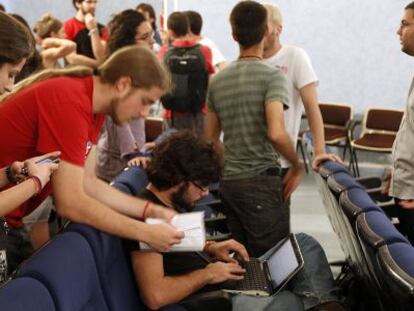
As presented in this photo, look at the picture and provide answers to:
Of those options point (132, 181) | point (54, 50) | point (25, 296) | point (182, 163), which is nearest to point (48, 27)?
point (54, 50)

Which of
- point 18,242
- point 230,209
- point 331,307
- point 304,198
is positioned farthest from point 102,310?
point 304,198

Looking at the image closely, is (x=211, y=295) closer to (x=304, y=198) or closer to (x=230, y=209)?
(x=230, y=209)

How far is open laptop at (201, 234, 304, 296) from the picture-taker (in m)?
1.75

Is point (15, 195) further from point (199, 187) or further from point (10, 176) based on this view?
point (199, 187)

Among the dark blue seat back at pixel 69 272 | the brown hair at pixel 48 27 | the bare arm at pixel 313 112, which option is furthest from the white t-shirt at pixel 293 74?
the brown hair at pixel 48 27

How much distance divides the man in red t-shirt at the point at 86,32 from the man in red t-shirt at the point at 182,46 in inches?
19.3

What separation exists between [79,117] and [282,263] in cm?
88

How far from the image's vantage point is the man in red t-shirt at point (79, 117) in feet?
4.72

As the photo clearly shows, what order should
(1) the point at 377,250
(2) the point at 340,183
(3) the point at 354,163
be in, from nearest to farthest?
(1) the point at 377,250, (2) the point at 340,183, (3) the point at 354,163

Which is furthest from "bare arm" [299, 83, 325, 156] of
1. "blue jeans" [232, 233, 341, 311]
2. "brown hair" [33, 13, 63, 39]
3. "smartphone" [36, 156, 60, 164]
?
"brown hair" [33, 13, 63, 39]

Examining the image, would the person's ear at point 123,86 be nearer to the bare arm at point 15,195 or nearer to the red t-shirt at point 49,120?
the red t-shirt at point 49,120

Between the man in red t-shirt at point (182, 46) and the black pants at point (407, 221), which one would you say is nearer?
the black pants at point (407, 221)

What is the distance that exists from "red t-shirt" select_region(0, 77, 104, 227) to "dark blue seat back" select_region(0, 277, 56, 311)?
0.46m

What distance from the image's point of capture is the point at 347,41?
556 centimetres
